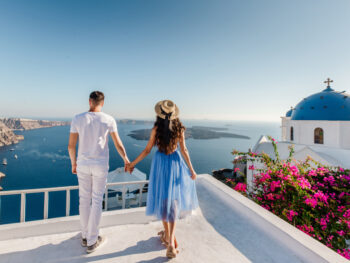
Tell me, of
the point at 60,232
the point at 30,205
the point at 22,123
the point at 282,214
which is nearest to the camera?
the point at 60,232

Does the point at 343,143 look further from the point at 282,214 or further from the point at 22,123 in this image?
the point at 22,123

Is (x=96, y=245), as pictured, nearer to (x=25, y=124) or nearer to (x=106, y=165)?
(x=106, y=165)

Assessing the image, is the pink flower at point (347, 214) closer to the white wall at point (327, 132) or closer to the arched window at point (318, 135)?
the white wall at point (327, 132)

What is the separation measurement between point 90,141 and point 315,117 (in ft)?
48.9

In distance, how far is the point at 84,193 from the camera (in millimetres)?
1738

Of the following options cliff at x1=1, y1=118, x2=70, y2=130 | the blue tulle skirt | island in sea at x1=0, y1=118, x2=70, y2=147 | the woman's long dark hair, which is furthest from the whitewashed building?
cliff at x1=1, y1=118, x2=70, y2=130

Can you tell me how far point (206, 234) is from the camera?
2.07 metres

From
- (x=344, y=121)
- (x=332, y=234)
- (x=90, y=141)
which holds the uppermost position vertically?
(x=344, y=121)

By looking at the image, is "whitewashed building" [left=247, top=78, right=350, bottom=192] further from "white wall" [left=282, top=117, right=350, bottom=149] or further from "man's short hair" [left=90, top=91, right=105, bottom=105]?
"man's short hair" [left=90, top=91, right=105, bottom=105]

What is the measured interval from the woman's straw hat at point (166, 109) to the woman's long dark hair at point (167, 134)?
0.04m

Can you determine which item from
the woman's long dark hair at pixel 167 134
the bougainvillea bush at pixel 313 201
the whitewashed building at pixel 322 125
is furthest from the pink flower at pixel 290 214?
the whitewashed building at pixel 322 125

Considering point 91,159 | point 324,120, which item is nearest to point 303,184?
point 91,159

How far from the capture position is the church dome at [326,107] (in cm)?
1128

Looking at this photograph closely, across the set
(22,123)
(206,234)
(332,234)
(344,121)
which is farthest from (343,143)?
(22,123)
